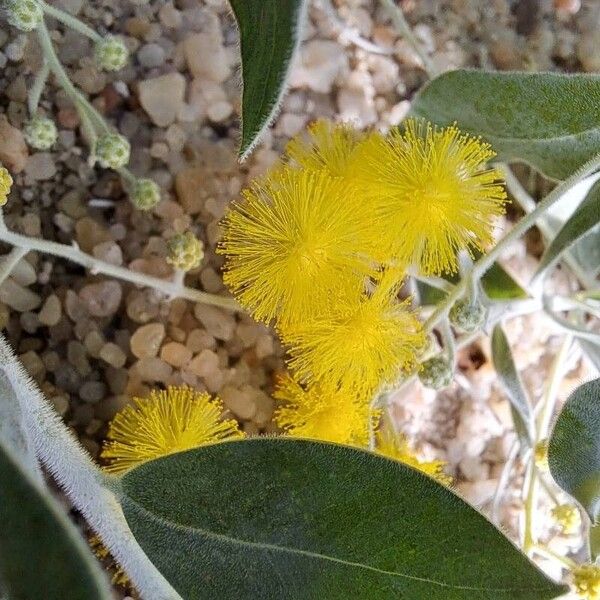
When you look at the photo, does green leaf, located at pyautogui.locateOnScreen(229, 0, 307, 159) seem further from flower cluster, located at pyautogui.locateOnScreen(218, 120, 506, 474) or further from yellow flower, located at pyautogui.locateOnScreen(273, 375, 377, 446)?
yellow flower, located at pyautogui.locateOnScreen(273, 375, 377, 446)

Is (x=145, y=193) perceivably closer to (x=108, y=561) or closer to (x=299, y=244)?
(x=299, y=244)

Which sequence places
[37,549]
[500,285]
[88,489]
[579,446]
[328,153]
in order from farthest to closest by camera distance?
1. [500,285]
2. [328,153]
3. [579,446]
4. [88,489]
5. [37,549]

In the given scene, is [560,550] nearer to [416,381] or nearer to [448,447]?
[448,447]

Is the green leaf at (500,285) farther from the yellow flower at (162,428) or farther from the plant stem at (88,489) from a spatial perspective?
the plant stem at (88,489)

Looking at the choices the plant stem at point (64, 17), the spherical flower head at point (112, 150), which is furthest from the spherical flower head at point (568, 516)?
the plant stem at point (64, 17)

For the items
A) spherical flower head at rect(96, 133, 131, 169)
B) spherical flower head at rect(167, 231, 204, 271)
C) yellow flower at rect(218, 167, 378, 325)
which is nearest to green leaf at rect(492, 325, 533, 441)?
yellow flower at rect(218, 167, 378, 325)

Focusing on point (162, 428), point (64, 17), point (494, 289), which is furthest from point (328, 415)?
point (64, 17)

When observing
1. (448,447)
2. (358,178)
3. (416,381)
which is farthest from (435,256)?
(448,447)

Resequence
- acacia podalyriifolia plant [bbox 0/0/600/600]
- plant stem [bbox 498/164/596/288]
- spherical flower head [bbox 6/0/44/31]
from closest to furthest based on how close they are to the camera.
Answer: acacia podalyriifolia plant [bbox 0/0/600/600] → spherical flower head [bbox 6/0/44/31] → plant stem [bbox 498/164/596/288]
